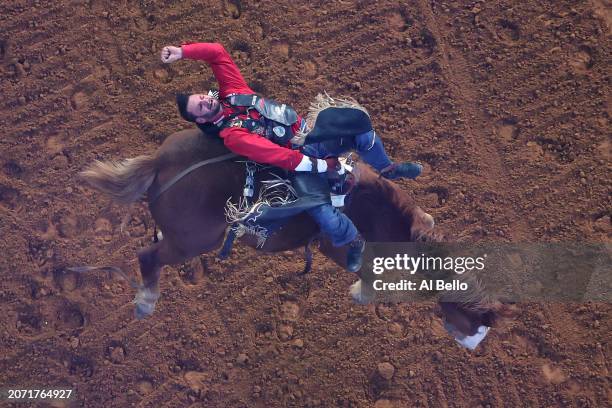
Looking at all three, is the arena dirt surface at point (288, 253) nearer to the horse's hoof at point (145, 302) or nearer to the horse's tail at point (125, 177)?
the horse's hoof at point (145, 302)

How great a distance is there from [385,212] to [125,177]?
67.2 inches

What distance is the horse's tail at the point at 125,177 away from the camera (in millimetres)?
3346

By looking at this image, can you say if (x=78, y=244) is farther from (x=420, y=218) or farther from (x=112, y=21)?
(x=420, y=218)

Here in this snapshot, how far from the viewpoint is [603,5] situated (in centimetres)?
470

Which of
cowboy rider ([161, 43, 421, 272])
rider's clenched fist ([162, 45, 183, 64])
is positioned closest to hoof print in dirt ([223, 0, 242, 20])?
cowboy rider ([161, 43, 421, 272])

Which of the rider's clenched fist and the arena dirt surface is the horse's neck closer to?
the arena dirt surface

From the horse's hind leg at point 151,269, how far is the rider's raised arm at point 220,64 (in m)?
1.17

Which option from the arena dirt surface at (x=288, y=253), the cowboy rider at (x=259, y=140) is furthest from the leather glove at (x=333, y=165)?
the arena dirt surface at (x=288, y=253)

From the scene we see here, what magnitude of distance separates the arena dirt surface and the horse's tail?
3.76 ft

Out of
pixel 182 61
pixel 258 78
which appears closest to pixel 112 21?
pixel 182 61

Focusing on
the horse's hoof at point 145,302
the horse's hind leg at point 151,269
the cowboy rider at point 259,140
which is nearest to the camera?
the cowboy rider at point 259,140

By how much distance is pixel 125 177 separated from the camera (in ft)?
11.1

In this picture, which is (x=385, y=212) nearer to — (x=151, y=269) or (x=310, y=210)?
(x=310, y=210)

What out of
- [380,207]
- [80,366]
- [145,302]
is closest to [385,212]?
[380,207]
